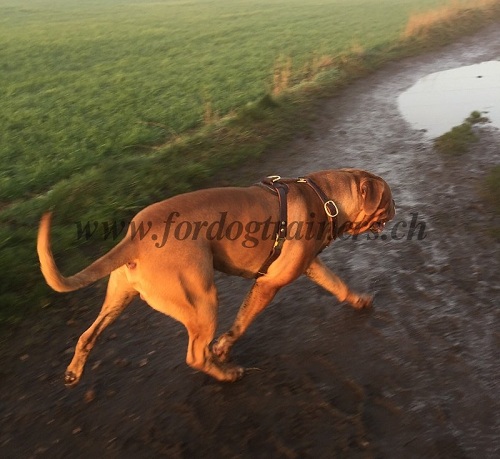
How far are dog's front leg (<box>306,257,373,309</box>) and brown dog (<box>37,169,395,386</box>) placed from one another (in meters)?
0.01

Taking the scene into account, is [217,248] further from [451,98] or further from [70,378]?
[451,98]

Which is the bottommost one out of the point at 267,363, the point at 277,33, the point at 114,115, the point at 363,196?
the point at 277,33

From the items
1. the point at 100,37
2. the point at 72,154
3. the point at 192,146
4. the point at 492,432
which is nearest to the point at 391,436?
the point at 492,432

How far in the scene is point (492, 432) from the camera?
3271mm

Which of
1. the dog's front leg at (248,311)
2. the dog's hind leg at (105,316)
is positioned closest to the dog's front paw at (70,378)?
the dog's hind leg at (105,316)

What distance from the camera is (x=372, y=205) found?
4152 millimetres

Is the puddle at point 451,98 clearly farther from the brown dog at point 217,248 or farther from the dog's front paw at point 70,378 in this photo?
the dog's front paw at point 70,378

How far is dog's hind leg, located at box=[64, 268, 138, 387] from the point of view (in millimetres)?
3543

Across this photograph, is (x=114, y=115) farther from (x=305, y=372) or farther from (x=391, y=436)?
(x=391, y=436)

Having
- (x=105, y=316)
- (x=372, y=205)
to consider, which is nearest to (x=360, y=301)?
(x=372, y=205)

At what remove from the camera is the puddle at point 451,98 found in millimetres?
10438

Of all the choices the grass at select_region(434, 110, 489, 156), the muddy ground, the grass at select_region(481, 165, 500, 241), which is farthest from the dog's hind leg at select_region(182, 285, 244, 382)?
the grass at select_region(434, 110, 489, 156)

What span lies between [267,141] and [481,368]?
5.97 metres

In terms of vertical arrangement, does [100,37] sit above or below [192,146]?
below
